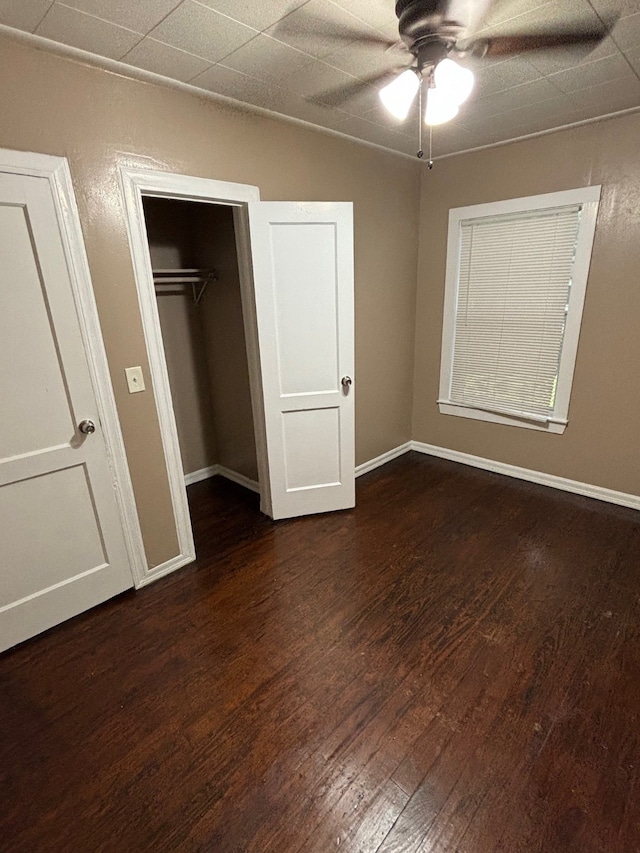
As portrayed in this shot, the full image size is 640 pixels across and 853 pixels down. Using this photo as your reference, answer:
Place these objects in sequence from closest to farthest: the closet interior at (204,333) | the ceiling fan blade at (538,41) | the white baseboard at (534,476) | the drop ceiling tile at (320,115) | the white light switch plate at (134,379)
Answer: the ceiling fan blade at (538,41) < the white light switch plate at (134,379) < the drop ceiling tile at (320,115) < the white baseboard at (534,476) < the closet interior at (204,333)

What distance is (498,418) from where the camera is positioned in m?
3.40

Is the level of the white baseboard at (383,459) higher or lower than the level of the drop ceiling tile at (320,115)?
lower

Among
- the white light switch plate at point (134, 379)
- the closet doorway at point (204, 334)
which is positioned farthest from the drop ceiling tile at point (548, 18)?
the white light switch plate at point (134, 379)

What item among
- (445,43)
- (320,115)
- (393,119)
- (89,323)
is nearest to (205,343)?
(89,323)

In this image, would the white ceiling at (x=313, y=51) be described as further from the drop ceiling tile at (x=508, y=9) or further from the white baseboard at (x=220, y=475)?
the white baseboard at (x=220, y=475)

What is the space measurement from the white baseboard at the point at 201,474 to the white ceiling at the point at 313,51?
2686mm

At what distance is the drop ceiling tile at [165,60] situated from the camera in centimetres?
163

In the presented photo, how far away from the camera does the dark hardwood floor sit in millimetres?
1239

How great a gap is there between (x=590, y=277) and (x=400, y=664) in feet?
8.73

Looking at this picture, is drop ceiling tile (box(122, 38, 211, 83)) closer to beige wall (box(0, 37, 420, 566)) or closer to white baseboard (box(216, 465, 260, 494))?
beige wall (box(0, 37, 420, 566))

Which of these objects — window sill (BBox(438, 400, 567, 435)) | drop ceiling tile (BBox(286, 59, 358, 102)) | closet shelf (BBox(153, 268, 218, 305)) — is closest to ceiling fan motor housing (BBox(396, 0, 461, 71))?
drop ceiling tile (BBox(286, 59, 358, 102))

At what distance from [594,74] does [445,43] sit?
1026mm

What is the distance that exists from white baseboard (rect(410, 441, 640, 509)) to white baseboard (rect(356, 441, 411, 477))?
113 mm

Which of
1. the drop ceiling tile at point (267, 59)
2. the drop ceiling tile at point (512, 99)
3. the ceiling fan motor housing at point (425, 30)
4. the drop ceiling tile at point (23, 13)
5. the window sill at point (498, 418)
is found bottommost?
the window sill at point (498, 418)
